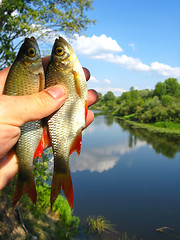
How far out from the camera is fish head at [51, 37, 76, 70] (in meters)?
1.64

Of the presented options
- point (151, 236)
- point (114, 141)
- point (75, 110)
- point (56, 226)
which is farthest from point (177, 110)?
point (75, 110)

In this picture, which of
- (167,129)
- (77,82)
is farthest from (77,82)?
(167,129)

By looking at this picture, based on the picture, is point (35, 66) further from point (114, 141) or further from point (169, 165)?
point (114, 141)

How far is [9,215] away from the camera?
5.42m

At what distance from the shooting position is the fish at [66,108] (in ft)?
5.36

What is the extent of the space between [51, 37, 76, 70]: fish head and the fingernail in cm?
17

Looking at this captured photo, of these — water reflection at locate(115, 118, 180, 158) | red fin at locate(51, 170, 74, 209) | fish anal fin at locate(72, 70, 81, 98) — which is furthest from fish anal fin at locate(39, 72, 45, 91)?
water reflection at locate(115, 118, 180, 158)

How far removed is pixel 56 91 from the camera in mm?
1603

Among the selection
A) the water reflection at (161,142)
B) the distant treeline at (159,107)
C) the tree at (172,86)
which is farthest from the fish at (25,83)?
the tree at (172,86)

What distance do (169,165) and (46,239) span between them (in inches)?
593

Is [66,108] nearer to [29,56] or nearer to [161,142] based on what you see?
[29,56]

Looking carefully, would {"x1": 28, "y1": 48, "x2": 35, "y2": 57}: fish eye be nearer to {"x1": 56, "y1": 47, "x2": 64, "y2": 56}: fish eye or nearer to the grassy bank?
{"x1": 56, "y1": 47, "x2": 64, "y2": 56}: fish eye

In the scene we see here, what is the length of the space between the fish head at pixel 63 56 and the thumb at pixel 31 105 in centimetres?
18

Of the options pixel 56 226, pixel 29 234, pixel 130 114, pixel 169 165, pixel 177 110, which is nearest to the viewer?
pixel 29 234
